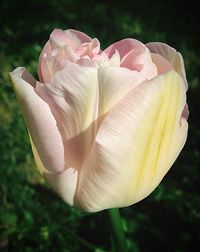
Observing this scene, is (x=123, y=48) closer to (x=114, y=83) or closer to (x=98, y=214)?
(x=114, y=83)

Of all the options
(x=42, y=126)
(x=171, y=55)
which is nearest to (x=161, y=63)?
(x=171, y=55)

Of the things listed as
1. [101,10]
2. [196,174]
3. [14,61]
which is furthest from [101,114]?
[101,10]

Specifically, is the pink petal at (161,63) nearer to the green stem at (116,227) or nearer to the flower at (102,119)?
the flower at (102,119)

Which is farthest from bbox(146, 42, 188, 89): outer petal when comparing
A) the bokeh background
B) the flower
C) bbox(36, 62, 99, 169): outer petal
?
the bokeh background

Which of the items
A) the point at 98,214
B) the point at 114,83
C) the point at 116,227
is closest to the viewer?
the point at 114,83

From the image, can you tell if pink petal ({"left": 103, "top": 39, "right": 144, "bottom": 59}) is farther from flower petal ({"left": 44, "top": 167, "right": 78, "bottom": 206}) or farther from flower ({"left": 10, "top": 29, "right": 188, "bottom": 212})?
flower petal ({"left": 44, "top": 167, "right": 78, "bottom": 206})

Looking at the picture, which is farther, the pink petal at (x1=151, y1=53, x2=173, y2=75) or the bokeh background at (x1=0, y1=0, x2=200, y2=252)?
the bokeh background at (x1=0, y1=0, x2=200, y2=252)

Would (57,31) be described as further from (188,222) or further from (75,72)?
(188,222)
